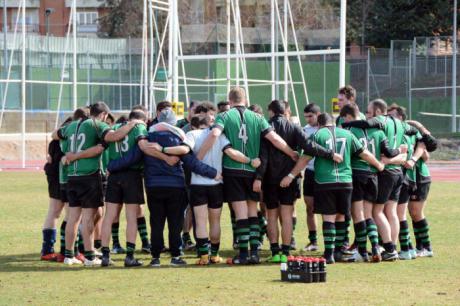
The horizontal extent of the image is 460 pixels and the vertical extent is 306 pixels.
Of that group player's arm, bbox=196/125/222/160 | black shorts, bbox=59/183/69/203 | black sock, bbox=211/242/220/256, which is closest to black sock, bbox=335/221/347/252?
black sock, bbox=211/242/220/256

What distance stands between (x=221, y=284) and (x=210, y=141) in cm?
239

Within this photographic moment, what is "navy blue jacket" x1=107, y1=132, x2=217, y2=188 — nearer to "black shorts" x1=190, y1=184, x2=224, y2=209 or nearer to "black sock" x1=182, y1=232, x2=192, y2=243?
"black shorts" x1=190, y1=184, x2=224, y2=209

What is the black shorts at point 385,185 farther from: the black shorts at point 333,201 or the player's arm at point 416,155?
the black shorts at point 333,201

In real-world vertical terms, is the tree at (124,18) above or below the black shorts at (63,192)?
above

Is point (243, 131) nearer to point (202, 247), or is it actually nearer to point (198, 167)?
point (198, 167)

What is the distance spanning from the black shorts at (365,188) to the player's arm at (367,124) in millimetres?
660

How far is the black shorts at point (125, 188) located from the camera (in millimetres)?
13219

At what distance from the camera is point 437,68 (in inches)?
2280

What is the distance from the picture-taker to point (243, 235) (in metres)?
13.4

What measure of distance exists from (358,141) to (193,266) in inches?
110

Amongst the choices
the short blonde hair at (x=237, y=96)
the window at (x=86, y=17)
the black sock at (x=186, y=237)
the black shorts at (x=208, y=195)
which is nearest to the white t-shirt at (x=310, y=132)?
the short blonde hair at (x=237, y=96)

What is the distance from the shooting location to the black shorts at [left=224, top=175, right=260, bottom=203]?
13.4 meters

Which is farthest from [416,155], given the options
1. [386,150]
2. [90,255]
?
[90,255]

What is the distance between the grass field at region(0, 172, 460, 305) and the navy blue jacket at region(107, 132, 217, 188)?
3.79 ft
